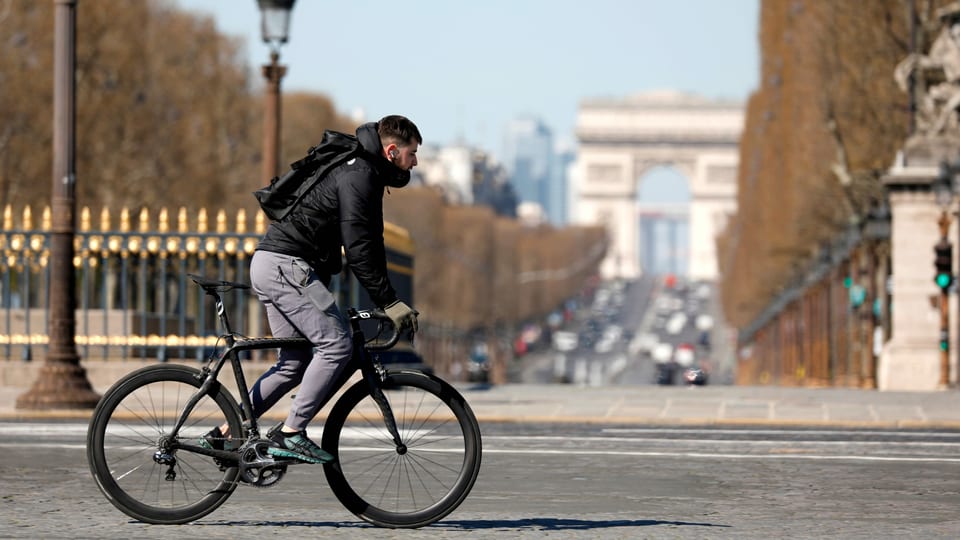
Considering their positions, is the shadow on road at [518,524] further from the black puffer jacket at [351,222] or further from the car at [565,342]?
the car at [565,342]

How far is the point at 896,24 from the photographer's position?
38.2 metres

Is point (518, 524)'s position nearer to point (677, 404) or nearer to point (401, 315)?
point (401, 315)

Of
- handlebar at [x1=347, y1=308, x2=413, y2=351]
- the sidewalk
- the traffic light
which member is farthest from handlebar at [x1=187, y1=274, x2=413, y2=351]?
the traffic light

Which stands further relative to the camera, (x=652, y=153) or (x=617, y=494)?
(x=652, y=153)

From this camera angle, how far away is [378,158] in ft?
27.0

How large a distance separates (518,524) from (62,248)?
9341mm

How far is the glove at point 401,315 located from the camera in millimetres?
8000

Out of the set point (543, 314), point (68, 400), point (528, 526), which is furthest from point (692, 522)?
point (543, 314)

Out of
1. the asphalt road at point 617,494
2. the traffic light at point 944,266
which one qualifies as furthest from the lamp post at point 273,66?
the traffic light at point 944,266

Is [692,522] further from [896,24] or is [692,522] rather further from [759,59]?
[759,59]

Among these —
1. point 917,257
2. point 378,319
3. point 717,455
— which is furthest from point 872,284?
point 378,319

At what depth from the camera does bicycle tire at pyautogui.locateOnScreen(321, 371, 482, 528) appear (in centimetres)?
811

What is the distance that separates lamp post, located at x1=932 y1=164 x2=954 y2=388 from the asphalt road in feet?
44.0

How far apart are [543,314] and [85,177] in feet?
303
